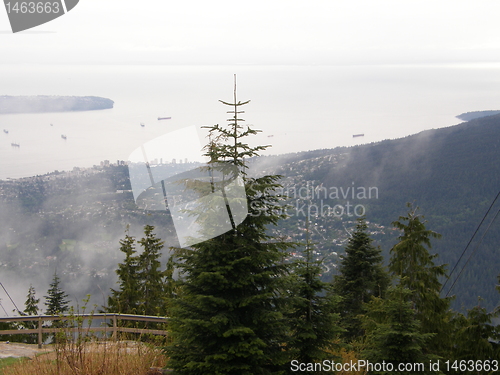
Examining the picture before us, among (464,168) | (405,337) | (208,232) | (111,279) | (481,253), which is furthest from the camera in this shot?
(464,168)

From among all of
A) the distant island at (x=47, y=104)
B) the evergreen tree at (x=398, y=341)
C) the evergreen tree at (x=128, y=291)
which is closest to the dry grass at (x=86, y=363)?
the evergreen tree at (x=398, y=341)

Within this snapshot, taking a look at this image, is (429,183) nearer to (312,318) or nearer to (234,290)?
(312,318)

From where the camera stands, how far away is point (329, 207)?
152 meters

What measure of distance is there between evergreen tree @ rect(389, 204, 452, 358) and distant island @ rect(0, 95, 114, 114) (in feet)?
578

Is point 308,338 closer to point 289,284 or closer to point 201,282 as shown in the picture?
point 289,284

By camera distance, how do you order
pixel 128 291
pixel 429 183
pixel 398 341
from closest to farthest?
1. pixel 398 341
2. pixel 128 291
3. pixel 429 183

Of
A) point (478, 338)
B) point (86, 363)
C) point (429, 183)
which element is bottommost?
point (429, 183)

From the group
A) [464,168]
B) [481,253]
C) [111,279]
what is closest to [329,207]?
[481,253]

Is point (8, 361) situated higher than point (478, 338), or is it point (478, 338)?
point (8, 361)

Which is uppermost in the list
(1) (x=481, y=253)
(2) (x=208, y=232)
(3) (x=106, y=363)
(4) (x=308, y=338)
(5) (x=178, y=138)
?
(5) (x=178, y=138)

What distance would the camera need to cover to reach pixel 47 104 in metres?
173

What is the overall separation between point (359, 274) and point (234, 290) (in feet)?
40.5

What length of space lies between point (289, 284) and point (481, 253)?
451 feet

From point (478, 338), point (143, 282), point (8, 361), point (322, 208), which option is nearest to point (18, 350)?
point (8, 361)
